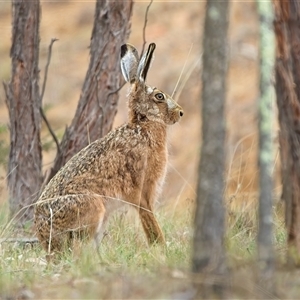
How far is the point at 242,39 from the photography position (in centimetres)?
1983

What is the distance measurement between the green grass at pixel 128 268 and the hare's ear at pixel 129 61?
4.79ft

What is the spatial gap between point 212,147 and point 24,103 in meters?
5.18

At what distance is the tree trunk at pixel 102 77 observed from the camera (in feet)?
29.2

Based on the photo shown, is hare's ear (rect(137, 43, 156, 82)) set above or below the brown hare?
above

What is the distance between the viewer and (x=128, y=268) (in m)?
5.25

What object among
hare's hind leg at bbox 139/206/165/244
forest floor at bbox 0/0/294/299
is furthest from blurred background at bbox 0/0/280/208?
hare's hind leg at bbox 139/206/165/244

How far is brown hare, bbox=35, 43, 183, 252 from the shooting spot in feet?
22.6

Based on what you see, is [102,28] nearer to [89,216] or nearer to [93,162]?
[93,162]

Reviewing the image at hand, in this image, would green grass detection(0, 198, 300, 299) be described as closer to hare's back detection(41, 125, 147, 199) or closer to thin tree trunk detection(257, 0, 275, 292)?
thin tree trunk detection(257, 0, 275, 292)

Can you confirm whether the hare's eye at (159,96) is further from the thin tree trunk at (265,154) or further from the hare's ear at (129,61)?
the thin tree trunk at (265,154)

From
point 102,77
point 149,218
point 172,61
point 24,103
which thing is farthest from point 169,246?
point 172,61

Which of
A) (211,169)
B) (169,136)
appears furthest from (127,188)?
(211,169)

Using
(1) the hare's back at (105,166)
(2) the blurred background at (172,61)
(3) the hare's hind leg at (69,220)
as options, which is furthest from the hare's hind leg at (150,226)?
(2) the blurred background at (172,61)

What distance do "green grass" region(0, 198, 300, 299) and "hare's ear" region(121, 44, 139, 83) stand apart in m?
1.46
